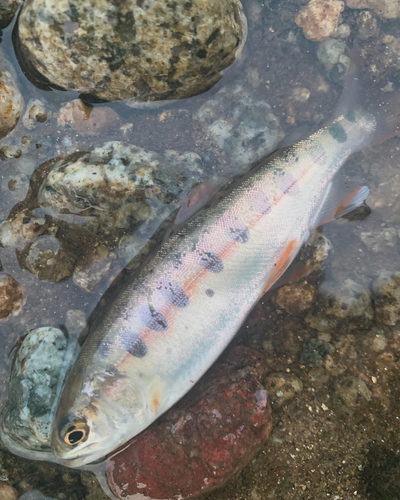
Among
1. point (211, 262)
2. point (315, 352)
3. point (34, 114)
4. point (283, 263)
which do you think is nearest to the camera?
point (211, 262)

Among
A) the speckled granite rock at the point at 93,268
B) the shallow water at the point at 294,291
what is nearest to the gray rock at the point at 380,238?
the shallow water at the point at 294,291

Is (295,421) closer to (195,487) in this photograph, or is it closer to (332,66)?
(195,487)

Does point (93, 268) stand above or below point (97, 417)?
above

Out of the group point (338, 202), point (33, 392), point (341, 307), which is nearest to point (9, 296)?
point (33, 392)

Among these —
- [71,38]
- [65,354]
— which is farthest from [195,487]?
[71,38]

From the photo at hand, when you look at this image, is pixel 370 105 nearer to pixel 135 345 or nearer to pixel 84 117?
pixel 84 117

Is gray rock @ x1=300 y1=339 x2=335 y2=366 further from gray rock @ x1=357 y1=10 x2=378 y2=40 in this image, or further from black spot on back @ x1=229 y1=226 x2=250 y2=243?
gray rock @ x1=357 y1=10 x2=378 y2=40
